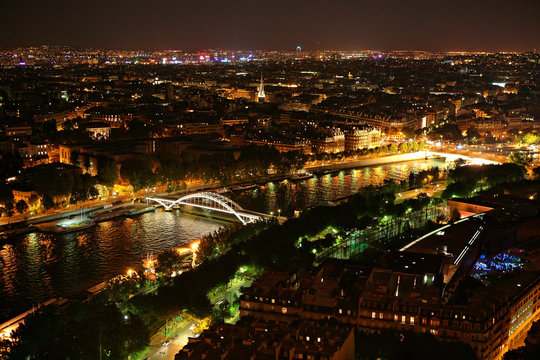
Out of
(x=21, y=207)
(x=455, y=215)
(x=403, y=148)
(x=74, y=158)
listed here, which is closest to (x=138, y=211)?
(x=21, y=207)

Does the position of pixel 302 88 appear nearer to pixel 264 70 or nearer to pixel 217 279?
pixel 264 70

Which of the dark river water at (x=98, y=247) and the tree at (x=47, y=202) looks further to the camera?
the tree at (x=47, y=202)

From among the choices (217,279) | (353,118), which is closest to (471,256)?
(217,279)

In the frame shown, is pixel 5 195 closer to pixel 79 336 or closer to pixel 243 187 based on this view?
pixel 243 187

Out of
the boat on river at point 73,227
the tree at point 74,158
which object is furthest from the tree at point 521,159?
the boat on river at point 73,227

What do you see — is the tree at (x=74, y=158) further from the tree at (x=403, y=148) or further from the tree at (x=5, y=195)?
the tree at (x=403, y=148)

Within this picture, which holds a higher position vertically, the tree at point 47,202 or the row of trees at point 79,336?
the row of trees at point 79,336

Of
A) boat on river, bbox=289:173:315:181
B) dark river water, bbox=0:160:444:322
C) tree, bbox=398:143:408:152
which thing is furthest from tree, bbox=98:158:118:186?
tree, bbox=398:143:408:152
